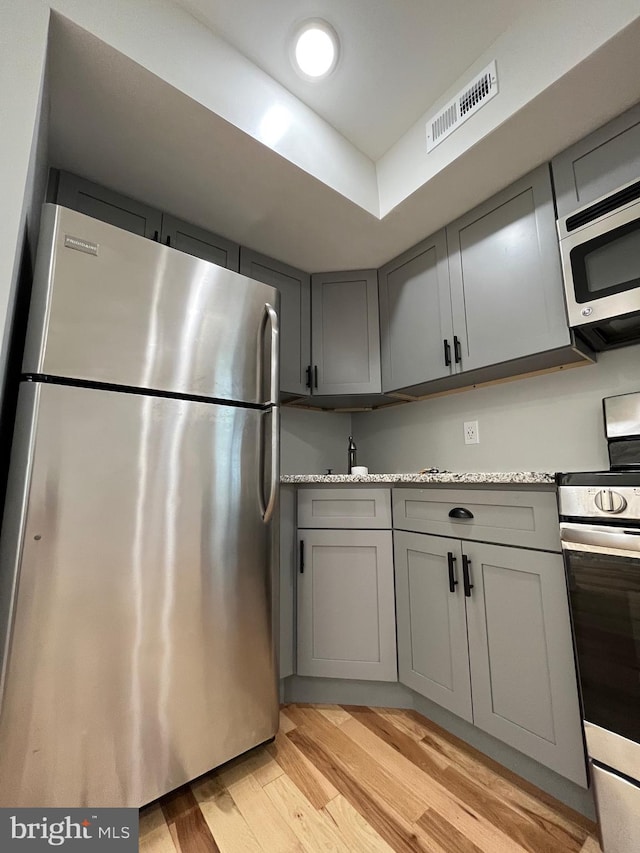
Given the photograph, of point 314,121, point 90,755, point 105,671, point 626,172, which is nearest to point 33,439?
point 105,671

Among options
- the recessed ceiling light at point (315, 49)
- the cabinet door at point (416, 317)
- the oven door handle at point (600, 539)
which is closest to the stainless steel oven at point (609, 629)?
the oven door handle at point (600, 539)

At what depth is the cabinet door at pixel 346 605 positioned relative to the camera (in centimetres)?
148

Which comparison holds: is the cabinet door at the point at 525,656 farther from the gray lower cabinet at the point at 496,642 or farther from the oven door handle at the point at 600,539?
the oven door handle at the point at 600,539

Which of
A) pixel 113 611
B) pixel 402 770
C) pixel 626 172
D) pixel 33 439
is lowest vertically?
pixel 402 770

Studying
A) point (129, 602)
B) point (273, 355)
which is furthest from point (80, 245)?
point (129, 602)

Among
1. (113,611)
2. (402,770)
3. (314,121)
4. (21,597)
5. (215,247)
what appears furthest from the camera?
(215,247)

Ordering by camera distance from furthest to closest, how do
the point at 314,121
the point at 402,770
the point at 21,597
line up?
the point at 314,121, the point at 402,770, the point at 21,597

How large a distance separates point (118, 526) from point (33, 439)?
294 mm

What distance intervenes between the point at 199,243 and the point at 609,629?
2098mm

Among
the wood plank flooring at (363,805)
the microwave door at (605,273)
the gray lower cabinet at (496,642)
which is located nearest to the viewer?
the wood plank flooring at (363,805)

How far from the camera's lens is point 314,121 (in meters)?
1.53

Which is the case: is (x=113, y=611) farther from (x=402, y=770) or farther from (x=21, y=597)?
(x=402, y=770)

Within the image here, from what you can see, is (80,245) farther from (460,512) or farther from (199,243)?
(460,512)

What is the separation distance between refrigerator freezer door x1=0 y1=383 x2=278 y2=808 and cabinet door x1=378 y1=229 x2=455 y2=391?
1055 millimetres
